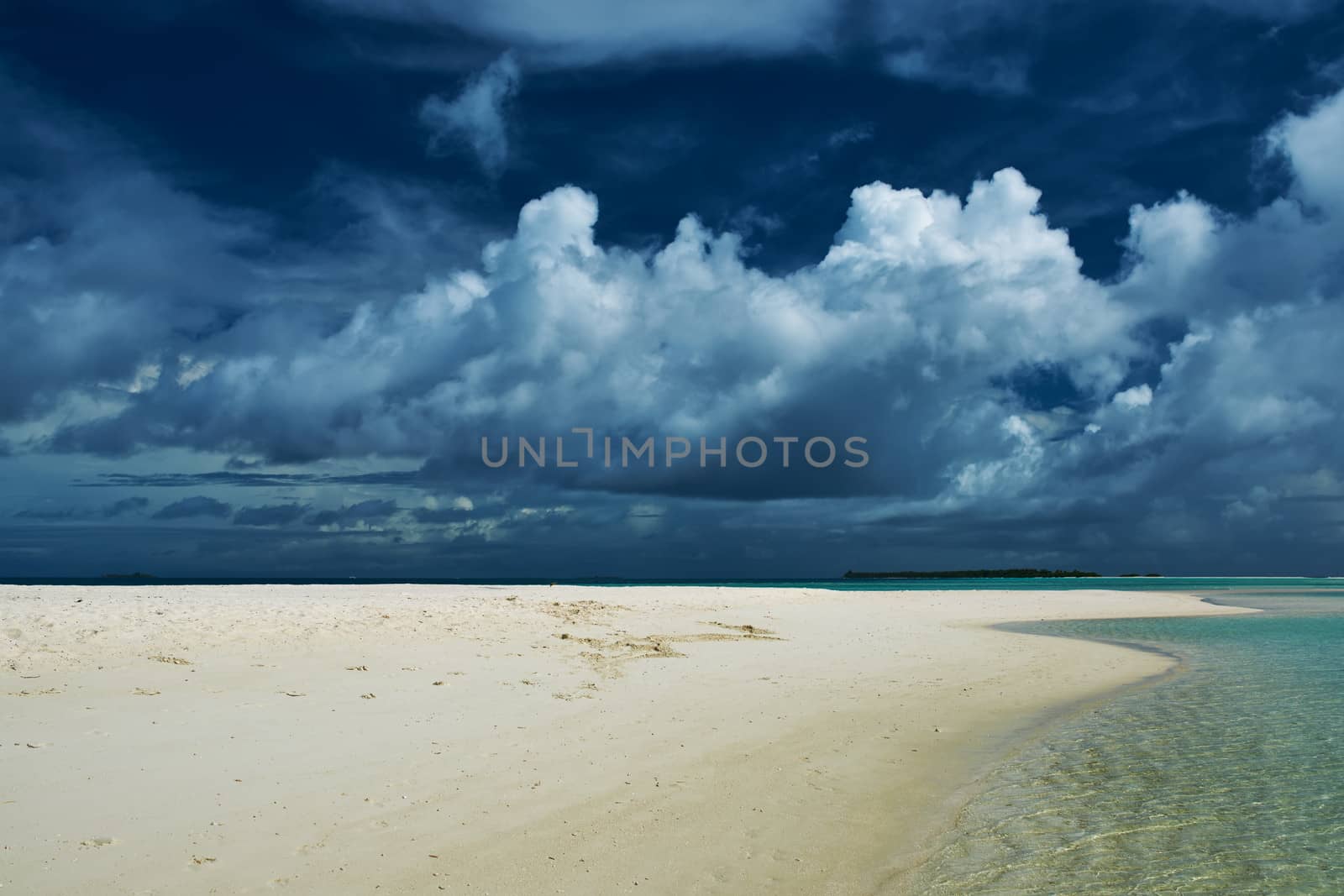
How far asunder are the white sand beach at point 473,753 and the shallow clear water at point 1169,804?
63 cm

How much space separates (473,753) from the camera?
34.8 ft

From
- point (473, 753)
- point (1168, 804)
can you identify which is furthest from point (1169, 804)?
point (473, 753)

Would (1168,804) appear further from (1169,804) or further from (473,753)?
(473,753)

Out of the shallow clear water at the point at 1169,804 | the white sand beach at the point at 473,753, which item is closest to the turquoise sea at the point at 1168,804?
the shallow clear water at the point at 1169,804

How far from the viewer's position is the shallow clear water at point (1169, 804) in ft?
24.7

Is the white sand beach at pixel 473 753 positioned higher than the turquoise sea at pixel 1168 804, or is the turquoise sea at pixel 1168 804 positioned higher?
the white sand beach at pixel 473 753

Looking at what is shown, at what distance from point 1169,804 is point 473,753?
332 inches

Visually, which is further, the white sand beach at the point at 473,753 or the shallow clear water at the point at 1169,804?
the shallow clear water at the point at 1169,804

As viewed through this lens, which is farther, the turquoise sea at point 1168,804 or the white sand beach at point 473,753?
the turquoise sea at point 1168,804

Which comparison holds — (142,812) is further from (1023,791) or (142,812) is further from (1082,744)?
(1082,744)

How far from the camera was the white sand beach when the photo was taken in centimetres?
732

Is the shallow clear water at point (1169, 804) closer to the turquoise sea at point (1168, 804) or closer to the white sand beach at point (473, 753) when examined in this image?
the turquoise sea at point (1168, 804)

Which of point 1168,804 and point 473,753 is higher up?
point 473,753

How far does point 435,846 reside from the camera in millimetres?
7633
